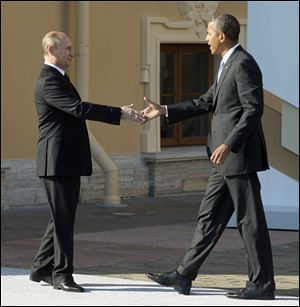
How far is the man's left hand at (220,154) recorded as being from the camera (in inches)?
298

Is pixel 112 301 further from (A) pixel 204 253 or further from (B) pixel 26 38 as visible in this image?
(B) pixel 26 38

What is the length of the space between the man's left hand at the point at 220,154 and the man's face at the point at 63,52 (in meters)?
1.28

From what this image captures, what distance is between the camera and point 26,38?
15.0 meters

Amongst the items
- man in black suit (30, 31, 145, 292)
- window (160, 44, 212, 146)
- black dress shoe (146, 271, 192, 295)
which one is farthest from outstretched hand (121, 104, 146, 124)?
window (160, 44, 212, 146)

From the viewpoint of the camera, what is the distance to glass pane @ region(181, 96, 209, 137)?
17750 millimetres

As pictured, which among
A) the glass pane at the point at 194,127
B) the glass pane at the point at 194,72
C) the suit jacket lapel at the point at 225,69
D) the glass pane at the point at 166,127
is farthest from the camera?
the glass pane at the point at 194,127

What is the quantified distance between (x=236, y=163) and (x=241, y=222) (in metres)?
0.39

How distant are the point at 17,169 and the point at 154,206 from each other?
1.85 meters

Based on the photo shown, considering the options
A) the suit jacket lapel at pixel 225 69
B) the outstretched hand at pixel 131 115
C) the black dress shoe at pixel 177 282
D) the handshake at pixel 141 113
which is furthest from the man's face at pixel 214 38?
the black dress shoe at pixel 177 282

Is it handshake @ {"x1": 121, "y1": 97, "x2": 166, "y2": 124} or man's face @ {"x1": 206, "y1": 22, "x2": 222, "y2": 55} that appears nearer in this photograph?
man's face @ {"x1": 206, "y1": 22, "x2": 222, "y2": 55}

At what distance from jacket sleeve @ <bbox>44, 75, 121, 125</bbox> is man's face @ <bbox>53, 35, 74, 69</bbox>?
0.14m

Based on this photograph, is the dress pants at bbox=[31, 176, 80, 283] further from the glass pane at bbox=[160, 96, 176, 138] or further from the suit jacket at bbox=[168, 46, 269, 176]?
the glass pane at bbox=[160, 96, 176, 138]

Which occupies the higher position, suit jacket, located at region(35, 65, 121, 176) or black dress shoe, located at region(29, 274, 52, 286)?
suit jacket, located at region(35, 65, 121, 176)

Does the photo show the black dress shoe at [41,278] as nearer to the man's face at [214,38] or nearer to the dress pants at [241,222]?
the dress pants at [241,222]
